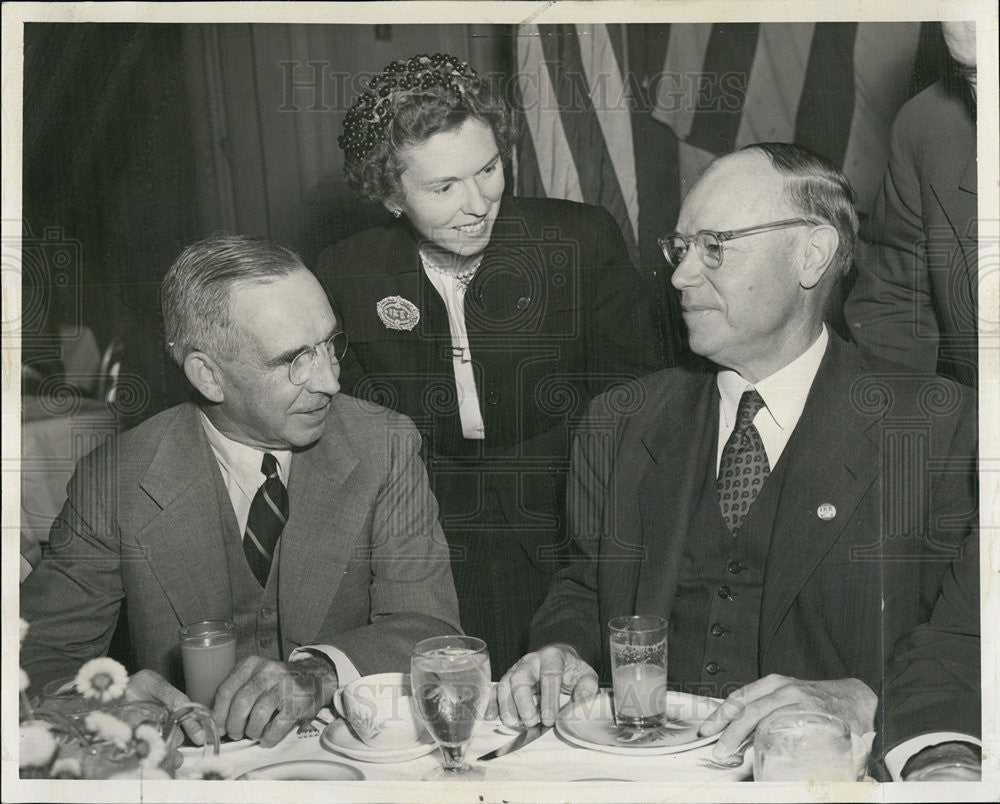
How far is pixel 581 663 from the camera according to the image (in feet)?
6.38

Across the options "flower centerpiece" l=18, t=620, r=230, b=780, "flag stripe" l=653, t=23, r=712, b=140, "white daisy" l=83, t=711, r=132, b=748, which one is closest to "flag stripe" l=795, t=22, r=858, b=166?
"flag stripe" l=653, t=23, r=712, b=140

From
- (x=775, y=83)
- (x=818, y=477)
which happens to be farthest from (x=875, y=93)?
(x=818, y=477)

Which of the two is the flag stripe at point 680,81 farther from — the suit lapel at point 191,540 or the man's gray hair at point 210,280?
the suit lapel at point 191,540

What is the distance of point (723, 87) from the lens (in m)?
2.02

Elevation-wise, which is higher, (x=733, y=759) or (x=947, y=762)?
(x=733, y=759)

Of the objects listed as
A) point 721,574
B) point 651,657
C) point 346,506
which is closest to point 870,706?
point 721,574

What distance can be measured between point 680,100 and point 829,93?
11.3 inches

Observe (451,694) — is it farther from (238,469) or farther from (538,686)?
(238,469)

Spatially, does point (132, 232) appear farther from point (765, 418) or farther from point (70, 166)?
point (765, 418)

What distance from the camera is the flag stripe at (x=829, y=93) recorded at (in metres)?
2.01

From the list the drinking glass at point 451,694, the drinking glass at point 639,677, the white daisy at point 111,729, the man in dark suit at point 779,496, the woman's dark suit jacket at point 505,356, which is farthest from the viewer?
the woman's dark suit jacket at point 505,356

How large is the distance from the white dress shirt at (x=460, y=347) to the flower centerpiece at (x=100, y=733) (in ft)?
2.36

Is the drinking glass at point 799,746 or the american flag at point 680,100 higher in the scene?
the american flag at point 680,100

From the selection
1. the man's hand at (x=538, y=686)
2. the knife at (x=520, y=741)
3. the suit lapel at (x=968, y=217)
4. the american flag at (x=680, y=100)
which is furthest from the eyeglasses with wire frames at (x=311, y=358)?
the suit lapel at (x=968, y=217)
